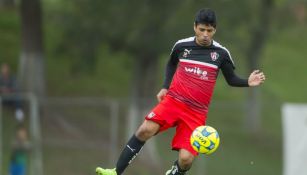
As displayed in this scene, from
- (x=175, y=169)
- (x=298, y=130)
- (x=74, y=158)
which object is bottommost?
(x=74, y=158)

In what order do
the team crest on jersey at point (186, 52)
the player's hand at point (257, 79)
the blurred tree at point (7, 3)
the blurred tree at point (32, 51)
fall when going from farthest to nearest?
the blurred tree at point (7, 3), the blurred tree at point (32, 51), the team crest on jersey at point (186, 52), the player's hand at point (257, 79)

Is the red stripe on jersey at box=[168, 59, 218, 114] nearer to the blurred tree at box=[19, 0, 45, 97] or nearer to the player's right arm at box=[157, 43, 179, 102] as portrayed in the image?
the player's right arm at box=[157, 43, 179, 102]

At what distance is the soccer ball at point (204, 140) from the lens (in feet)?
35.3

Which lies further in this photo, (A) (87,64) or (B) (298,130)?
(A) (87,64)

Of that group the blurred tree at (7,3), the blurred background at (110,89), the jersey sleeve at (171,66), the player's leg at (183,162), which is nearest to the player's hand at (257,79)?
the jersey sleeve at (171,66)

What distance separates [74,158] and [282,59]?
26413 millimetres

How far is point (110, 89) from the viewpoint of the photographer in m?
32.2

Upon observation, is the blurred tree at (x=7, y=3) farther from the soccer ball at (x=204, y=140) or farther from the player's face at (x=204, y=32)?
the soccer ball at (x=204, y=140)

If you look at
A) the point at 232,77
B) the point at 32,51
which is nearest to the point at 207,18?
the point at 232,77

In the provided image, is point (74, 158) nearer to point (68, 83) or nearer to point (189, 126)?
point (68, 83)

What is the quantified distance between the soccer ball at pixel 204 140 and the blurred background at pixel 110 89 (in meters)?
10.0

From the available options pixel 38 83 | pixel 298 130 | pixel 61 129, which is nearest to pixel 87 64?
pixel 38 83

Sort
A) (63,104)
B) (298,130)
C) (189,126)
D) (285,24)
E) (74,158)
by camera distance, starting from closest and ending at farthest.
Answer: (189,126) < (298,130) < (74,158) < (63,104) < (285,24)

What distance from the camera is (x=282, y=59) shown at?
47719 mm
